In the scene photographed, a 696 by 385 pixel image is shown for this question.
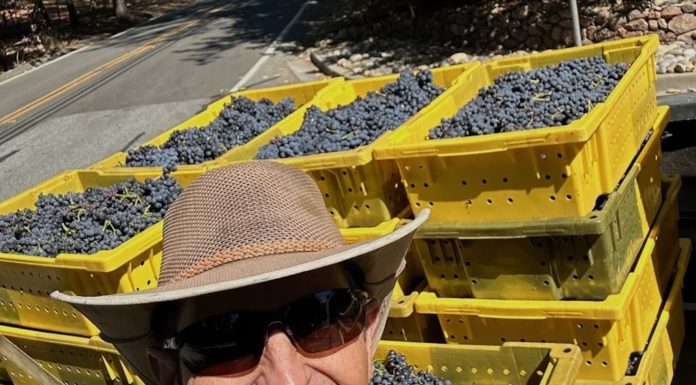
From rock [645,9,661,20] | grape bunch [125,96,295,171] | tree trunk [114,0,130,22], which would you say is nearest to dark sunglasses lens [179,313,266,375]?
grape bunch [125,96,295,171]

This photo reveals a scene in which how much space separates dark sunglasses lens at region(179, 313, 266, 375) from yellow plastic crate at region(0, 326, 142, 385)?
96.5 inches

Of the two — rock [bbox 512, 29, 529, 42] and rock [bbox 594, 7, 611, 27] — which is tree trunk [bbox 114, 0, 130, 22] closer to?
rock [bbox 512, 29, 529, 42]

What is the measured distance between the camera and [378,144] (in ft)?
12.6

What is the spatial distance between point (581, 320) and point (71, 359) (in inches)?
106

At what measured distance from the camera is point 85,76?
748 inches

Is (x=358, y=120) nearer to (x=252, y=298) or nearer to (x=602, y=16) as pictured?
(x=252, y=298)

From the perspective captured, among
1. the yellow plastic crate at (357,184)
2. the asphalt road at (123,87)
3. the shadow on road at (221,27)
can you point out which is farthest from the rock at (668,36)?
the shadow on road at (221,27)

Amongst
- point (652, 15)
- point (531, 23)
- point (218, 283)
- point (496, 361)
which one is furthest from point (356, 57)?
point (218, 283)

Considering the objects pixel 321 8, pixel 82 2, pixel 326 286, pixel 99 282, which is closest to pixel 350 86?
pixel 99 282

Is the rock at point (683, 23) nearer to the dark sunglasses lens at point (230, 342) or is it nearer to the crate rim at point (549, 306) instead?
the crate rim at point (549, 306)

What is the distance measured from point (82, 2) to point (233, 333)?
38.2m

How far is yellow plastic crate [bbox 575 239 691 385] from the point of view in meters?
3.68

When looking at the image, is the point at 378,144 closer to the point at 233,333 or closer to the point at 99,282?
the point at 99,282

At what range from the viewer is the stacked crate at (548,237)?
3.43 m
